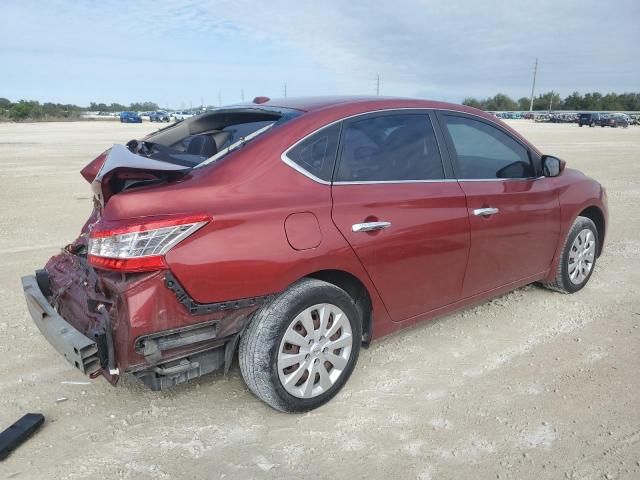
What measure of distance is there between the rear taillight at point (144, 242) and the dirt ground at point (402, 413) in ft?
3.24

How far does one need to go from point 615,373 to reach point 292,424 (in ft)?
7.06

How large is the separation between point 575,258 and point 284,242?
3.19 metres

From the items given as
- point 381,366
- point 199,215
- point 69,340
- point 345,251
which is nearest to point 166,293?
point 199,215

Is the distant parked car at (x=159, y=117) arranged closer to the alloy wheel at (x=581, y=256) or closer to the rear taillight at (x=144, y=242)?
the alloy wheel at (x=581, y=256)

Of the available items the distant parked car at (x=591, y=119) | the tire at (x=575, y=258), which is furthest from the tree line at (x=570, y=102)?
the tire at (x=575, y=258)

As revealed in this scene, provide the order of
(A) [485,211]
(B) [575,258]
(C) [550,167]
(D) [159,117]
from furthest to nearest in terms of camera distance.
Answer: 1. (D) [159,117]
2. (B) [575,258]
3. (C) [550,167]
4. (A) [485,211]

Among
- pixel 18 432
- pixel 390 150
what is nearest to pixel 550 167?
pixel 390 150

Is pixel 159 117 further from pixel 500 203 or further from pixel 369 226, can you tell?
pixel 369 226

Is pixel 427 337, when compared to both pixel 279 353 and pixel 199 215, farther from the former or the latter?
pixel 199 215

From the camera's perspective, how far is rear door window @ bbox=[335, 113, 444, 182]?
316cm

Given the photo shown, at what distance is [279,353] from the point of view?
2.81 metres

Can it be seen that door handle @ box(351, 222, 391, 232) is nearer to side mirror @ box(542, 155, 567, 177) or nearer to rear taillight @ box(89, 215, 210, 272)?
rear taillight @ box(89, 215, 210, 272)

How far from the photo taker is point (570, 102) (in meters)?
105

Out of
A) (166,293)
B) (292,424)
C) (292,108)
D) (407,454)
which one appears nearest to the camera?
(166,293)
